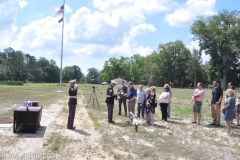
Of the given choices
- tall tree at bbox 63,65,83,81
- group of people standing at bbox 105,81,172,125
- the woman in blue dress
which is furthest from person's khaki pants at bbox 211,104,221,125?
tall tree at bbox 63,65,83,81

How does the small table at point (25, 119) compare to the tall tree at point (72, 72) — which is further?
the tall tree at point (72, 72)

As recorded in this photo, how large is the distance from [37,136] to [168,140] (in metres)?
3.85

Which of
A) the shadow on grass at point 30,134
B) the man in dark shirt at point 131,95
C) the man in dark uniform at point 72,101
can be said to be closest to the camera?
the shadow on grass at point 30,134

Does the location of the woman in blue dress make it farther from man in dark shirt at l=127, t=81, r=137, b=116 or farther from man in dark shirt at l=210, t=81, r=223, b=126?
man in dark shirt at l=127, t=81, r=137, b=116

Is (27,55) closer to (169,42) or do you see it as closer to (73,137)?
(169,42)

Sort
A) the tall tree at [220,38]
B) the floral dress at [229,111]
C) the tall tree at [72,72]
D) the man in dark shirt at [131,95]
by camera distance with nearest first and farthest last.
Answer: the floral dress at [229,111], the man in dark shirt at [131,95], the tall tree at [220,38], the tall tree at [72,72]

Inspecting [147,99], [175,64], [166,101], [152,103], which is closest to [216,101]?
[166,101]

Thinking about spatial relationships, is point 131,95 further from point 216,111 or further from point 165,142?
point 165,142

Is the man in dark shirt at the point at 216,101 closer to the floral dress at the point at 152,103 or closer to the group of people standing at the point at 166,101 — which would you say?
the group of people standing at the point at 166,101

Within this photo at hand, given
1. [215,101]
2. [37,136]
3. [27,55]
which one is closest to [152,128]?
[215,101]

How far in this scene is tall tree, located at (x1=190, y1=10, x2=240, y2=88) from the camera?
5606 cm

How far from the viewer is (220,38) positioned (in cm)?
5628

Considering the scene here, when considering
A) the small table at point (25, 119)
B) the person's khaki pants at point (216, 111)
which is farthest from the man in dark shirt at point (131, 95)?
the small table at point (25, 119)

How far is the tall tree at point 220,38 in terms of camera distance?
56.1m
